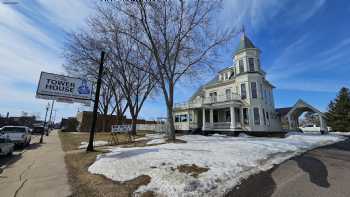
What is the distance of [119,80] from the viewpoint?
20984 mm

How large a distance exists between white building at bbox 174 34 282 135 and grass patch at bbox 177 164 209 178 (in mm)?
16594

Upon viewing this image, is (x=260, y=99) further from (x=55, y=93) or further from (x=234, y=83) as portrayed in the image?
(x=55, y=93)

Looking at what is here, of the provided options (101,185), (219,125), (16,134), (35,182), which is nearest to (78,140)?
(16,134)

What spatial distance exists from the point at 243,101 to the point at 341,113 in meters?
25.6

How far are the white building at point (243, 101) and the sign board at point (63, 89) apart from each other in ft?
47.7

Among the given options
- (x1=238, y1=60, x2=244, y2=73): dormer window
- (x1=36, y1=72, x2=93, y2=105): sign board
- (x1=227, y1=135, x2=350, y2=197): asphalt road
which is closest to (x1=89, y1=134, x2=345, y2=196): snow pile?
(x1=227, y1=135, x2=350, y2=197): asphalt road

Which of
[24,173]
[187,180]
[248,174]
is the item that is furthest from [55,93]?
[248,174]

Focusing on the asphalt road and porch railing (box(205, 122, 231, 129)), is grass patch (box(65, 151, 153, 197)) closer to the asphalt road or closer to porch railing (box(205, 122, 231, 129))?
the asphalt road

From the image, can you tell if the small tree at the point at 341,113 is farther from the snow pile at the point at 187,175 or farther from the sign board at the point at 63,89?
the sign board at the point at 63,89

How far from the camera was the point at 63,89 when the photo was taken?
42.4ft

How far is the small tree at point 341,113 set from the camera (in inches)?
1318

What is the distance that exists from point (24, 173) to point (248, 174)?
7906 mm

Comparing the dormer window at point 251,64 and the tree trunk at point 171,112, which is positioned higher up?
the dormer window at point 251,64

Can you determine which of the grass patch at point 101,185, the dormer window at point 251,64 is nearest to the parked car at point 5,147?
the grass patch at point 101,185
